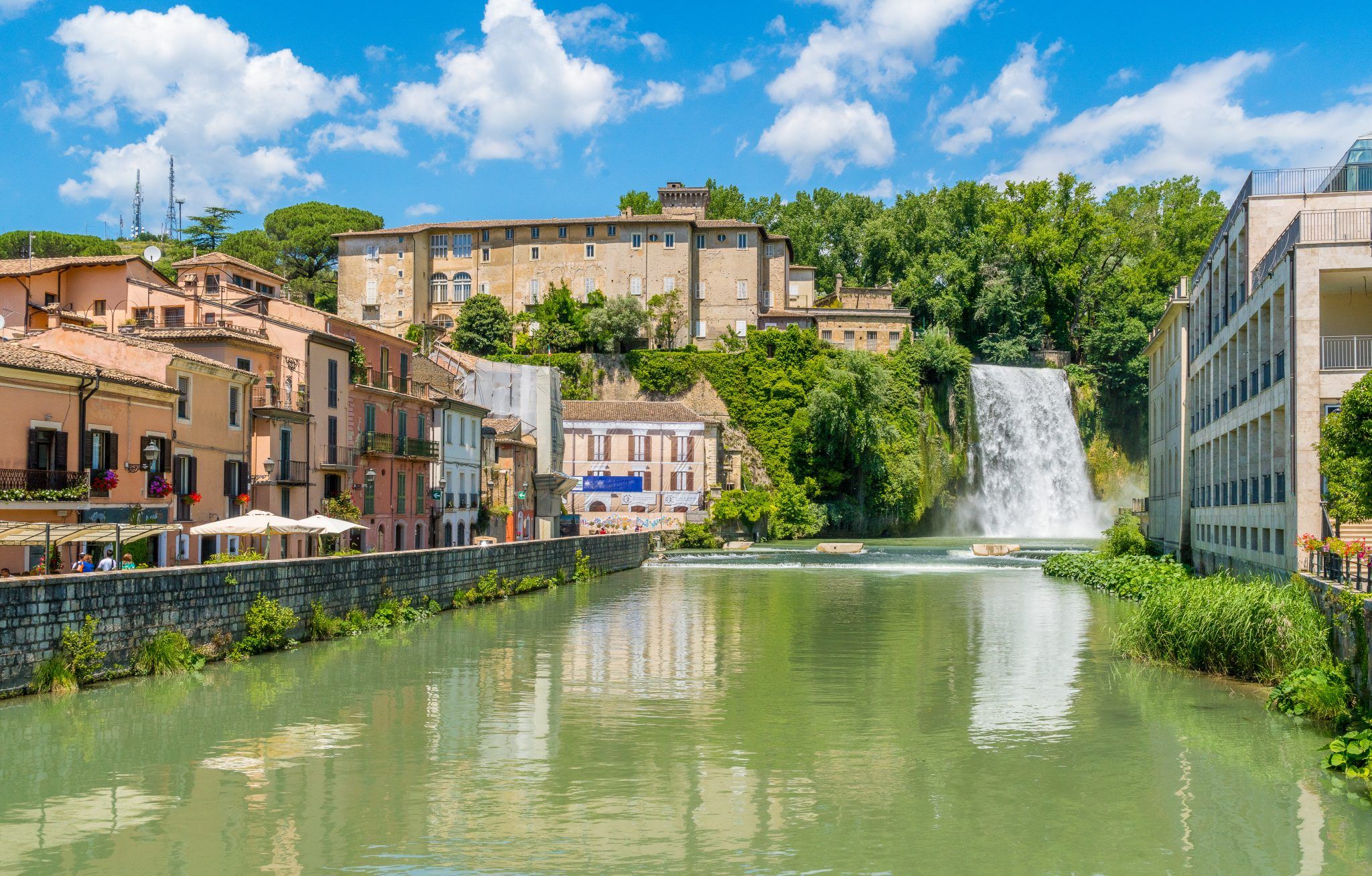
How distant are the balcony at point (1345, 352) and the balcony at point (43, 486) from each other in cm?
2425

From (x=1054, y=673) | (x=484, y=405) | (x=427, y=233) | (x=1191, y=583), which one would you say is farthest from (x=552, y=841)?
(x=427, y=233)

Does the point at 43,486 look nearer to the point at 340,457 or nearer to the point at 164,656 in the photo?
the point at 164,656

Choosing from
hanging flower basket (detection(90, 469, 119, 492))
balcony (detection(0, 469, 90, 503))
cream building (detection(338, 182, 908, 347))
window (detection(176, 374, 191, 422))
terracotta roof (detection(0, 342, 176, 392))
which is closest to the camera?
balcony (detection(0, 469, 90, 503))

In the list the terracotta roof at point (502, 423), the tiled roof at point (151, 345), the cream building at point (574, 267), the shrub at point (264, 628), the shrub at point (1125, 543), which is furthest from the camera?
the cream building at point (574, 267)

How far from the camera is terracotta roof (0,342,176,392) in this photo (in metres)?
24.4

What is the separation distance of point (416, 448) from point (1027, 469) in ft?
144

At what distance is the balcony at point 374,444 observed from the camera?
40875mm

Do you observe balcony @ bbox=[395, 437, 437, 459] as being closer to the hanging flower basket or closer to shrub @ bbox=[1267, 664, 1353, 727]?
the hanging flower basket

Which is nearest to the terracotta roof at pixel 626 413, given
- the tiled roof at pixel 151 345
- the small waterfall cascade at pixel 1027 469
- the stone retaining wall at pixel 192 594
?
the small waterfall cascade at pixel 1027 469

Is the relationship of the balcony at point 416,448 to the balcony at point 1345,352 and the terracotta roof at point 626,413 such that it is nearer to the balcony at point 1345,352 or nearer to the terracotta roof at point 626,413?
the terracotta roof at point 626,413

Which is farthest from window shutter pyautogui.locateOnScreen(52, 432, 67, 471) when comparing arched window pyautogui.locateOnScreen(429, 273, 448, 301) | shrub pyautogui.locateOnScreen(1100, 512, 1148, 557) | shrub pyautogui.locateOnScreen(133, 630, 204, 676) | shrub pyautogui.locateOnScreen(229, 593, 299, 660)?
arched window pyautogui.locateOnScreen(429, 273, 448, 301)

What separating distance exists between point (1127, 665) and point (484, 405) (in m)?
40.2

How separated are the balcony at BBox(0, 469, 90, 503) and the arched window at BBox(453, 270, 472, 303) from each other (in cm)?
6265

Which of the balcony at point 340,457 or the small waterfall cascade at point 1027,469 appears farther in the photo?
the small waterfall cascade at point 1027,469
